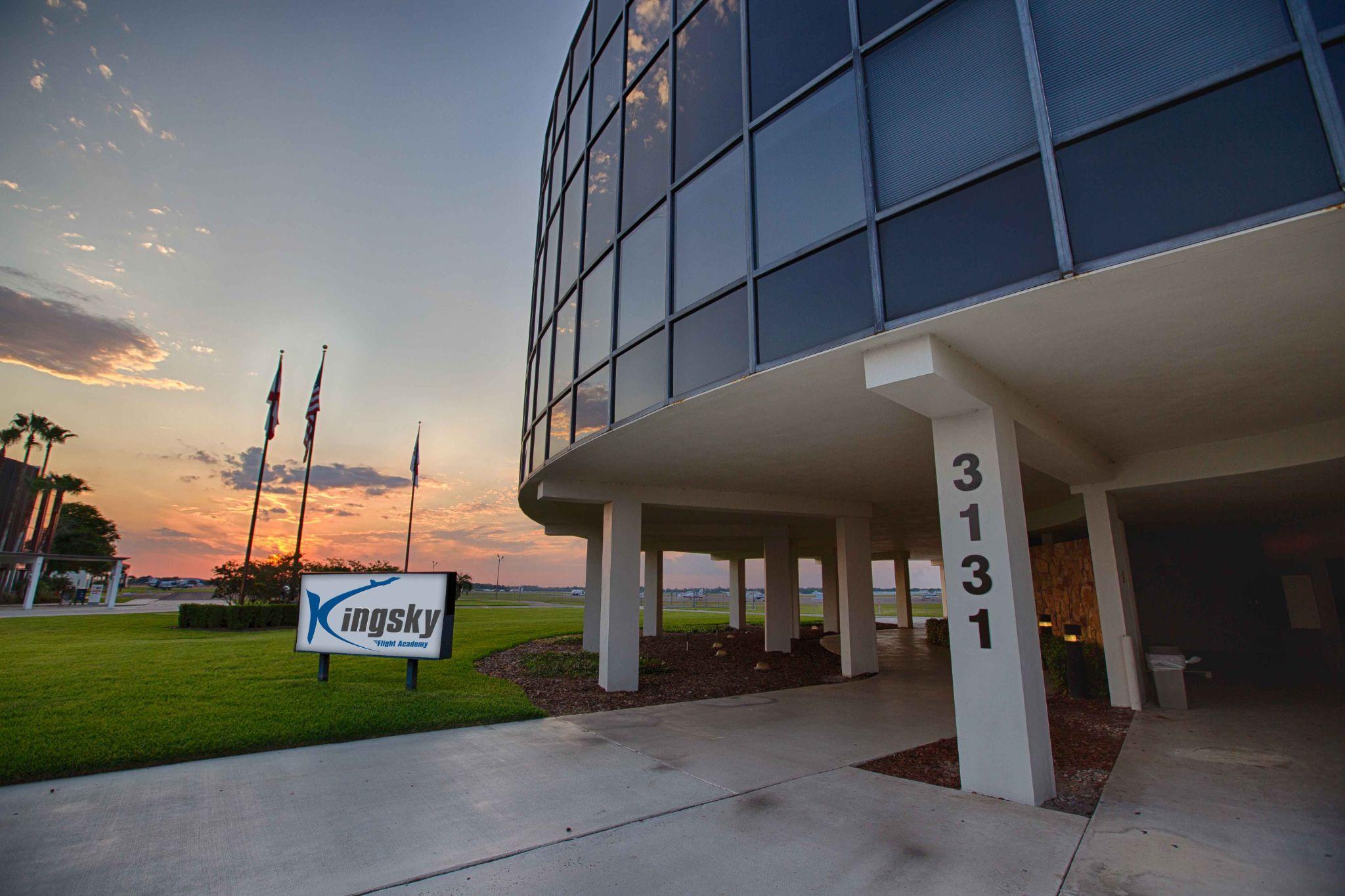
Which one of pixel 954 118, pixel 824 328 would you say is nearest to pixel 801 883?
pixel 824 328

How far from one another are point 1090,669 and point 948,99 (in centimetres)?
1175

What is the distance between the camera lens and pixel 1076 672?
446 inches

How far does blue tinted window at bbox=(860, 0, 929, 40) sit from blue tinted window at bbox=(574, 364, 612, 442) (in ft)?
18.0

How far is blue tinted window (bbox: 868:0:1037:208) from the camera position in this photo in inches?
186

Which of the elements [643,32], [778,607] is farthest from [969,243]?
[778,607]

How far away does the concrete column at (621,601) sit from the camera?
38.7 ft

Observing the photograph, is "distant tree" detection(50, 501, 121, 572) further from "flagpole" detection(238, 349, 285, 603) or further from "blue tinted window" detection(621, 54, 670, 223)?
"blue tinted window" detection(621, 54, 670, 223)

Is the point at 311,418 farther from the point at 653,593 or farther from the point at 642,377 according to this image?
the point at 642,377

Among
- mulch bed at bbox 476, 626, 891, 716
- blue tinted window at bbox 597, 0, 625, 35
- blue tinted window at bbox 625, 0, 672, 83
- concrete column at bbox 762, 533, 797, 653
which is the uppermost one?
blue tinted window at bbox 597, 0, 625, 35

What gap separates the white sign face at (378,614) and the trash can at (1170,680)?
12.9 meters

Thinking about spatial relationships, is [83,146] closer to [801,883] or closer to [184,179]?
[184,179]

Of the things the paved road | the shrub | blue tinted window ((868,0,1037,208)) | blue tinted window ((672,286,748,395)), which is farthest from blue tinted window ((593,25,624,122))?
the paved road

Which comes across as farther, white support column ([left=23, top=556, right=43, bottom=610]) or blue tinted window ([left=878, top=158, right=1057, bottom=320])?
white support column ([left=23, top=556, right=43, bottom=610])

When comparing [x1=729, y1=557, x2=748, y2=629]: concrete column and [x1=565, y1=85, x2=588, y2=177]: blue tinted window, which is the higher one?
[x1=565, y1=85, x2=588, y2=177]: blue tinted window
